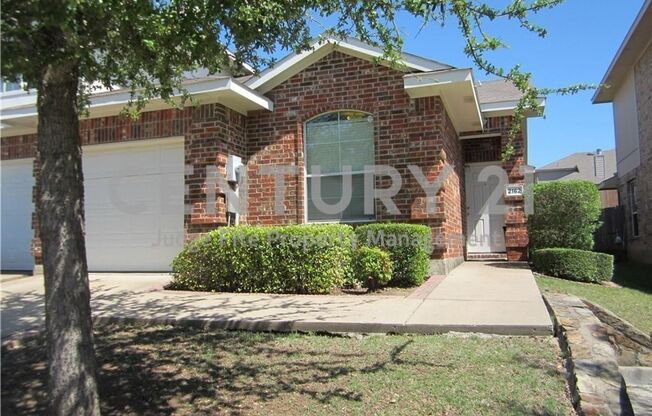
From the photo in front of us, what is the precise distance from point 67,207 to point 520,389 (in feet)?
11.4

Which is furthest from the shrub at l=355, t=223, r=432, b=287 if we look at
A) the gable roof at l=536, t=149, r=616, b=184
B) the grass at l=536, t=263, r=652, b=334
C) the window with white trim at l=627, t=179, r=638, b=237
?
the gable roof at l=536, t=149, r=616, b=184

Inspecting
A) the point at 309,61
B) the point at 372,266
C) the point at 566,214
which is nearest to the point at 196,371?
the point at 372,266

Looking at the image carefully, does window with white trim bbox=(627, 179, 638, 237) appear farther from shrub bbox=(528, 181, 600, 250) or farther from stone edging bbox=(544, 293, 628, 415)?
stone edging bbox=(544, 293, 628, 415)

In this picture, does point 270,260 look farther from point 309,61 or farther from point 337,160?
point 309,61

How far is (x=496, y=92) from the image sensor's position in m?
14.3

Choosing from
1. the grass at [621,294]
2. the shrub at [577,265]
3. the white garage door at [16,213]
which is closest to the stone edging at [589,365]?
the grass at [621,294]

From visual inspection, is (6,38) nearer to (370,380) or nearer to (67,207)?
(67,207)

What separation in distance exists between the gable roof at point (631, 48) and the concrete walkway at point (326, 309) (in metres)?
8.44

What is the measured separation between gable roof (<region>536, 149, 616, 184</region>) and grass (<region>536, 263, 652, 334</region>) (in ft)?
90.8

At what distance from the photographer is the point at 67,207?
3.15 metres

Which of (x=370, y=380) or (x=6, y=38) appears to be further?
(x=370, y=380)

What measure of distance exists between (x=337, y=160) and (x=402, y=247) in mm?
2655

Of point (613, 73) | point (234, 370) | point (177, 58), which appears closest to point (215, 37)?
point (177, 58)

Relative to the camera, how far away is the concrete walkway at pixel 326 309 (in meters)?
5.78
